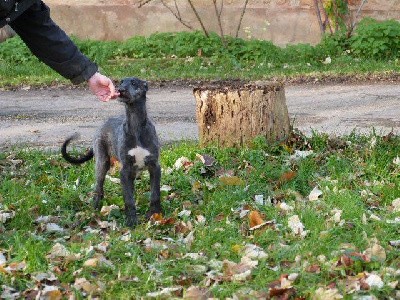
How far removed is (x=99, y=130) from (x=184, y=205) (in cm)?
84

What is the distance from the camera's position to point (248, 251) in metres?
5.38

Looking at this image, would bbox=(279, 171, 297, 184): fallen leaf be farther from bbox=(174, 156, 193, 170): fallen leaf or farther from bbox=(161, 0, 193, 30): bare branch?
bbox=(161, 0, 193, 30): bare branch

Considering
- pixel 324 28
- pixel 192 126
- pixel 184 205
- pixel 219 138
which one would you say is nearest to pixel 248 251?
pixel 184 205

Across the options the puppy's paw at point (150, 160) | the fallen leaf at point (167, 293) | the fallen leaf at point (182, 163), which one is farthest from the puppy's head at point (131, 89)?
the fallen leaf at point (167, 293)

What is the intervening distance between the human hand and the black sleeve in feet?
0.14

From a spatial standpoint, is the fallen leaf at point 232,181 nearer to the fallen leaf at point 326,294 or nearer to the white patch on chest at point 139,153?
the white patch on chest at point 139,153

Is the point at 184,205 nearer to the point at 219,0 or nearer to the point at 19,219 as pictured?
the point at 19,219

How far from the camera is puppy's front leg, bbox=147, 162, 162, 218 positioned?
625 cm

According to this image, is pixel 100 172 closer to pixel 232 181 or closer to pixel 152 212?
pixel 152 212

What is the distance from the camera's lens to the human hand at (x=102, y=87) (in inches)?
222

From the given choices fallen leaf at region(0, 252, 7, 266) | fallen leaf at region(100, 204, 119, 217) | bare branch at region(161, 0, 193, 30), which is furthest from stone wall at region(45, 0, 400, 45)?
fallen leaf at region(0, 252, 7, 266)

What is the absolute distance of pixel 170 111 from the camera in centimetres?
1123

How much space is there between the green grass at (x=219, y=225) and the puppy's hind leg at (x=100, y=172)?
3.3 inches

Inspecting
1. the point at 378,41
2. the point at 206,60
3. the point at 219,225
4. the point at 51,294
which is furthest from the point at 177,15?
the point at 51,294
